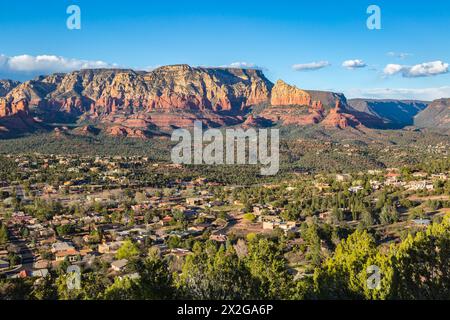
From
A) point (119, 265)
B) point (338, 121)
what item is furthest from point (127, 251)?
point (338, 121)

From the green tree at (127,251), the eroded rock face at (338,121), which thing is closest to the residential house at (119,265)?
the green tree at (127,251)

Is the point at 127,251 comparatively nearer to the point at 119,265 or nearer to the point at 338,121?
the point at 119,265

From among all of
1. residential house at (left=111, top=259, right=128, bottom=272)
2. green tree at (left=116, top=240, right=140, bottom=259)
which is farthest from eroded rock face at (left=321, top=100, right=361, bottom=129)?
residential house at (left=111, top=259, right=128, bottom=272)

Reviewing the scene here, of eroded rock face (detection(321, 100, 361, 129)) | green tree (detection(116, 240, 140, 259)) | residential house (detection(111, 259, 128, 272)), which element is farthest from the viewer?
eroded rock face (detection(321, 100, 361, 129))

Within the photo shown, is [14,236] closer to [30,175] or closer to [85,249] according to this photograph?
[85,249]

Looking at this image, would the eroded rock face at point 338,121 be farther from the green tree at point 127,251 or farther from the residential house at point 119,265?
the residential house at point 119,265

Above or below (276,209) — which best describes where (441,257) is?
above

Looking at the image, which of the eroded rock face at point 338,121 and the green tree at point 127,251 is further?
the eroded rock face at point 338,121

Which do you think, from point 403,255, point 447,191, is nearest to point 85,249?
point 403,255

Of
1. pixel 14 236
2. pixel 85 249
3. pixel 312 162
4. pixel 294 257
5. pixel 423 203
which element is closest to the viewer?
pixel 294 257

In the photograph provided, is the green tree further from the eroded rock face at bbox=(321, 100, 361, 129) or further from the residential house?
the eroded rock face at bbox=(321, 100, 361, 129)
